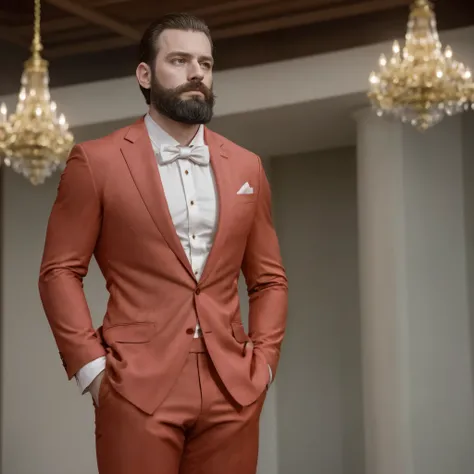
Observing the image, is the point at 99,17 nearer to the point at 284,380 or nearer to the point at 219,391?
the point at 284,380

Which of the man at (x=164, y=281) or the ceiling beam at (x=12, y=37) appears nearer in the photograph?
the man at (x=164, y=281)

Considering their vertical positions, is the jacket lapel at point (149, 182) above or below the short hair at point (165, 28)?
below

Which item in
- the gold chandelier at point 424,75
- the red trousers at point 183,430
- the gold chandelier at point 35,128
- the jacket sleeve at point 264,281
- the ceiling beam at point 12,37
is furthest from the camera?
the ceiling beam at point 12,37

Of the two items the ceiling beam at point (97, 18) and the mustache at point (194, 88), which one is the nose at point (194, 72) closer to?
the mustache at point (194, 88)

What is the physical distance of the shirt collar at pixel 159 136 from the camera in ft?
7.12

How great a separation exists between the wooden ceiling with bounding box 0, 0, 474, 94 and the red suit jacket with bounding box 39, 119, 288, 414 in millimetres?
3439

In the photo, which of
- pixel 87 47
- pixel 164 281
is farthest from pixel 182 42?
pixel 87 47

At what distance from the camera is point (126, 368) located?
1996 mm

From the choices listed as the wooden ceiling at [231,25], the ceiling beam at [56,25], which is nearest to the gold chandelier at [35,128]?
the wooden ceiling at [231,25]

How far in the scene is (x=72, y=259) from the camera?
209 cm

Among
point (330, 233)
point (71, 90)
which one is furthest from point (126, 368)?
point (330, 233)

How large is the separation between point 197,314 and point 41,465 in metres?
5.48

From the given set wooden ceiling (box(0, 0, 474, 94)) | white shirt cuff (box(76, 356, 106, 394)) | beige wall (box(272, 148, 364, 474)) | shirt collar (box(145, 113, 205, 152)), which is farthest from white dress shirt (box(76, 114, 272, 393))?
beige wall (box(272, 148, 364, 474))

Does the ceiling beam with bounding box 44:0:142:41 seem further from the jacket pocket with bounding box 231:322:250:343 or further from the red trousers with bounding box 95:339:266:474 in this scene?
the red trousers with bounding box 95:339:266:474
